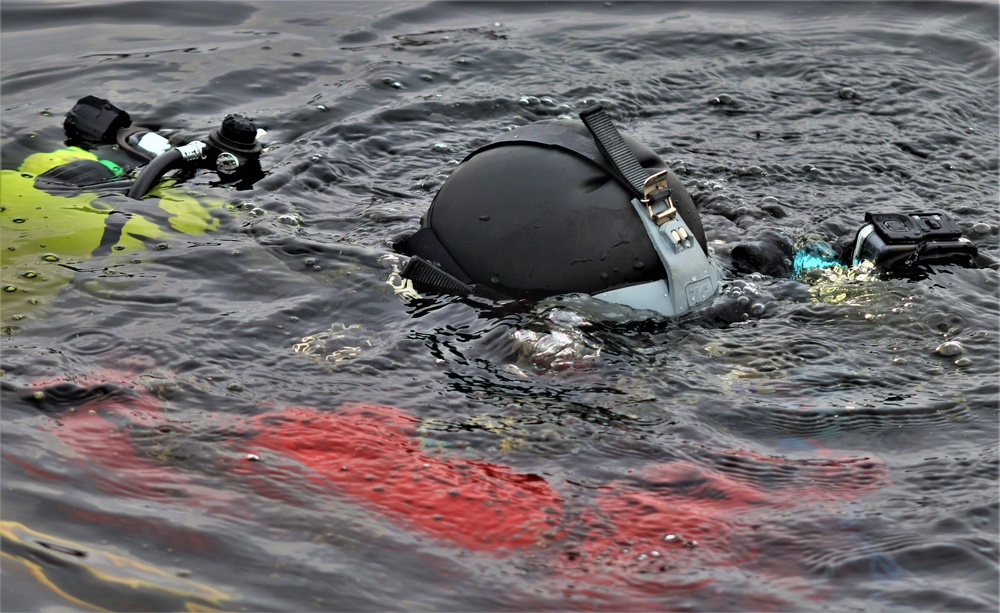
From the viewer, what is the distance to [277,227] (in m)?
5.44

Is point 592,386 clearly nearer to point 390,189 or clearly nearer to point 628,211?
point 628,211

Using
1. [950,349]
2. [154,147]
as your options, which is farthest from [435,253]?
[950,349]

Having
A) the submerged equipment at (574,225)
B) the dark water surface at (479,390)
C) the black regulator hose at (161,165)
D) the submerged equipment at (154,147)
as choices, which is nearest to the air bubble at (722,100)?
the dark water surface at (479,390)

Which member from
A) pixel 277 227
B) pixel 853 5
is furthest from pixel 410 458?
pixel 853 5

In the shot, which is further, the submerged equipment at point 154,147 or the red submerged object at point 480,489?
the submerged equipment at point 154,147

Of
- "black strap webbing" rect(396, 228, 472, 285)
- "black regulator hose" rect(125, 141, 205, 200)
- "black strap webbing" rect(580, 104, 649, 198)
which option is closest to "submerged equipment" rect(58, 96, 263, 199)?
"black regulator hose" rect(125, 141, 205, 200)

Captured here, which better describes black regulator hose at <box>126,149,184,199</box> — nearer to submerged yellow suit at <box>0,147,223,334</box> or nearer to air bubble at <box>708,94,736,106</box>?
submerged yellow suit at <box>0,147,223,334</box>

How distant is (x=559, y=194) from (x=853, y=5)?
5.85 metres

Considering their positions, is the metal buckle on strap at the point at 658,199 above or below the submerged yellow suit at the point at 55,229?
above

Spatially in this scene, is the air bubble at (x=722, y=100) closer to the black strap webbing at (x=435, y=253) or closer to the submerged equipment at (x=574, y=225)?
the submerged equipment at (x=574, y=225)

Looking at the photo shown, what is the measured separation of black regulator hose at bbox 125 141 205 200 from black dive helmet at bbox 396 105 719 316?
1.90 meters

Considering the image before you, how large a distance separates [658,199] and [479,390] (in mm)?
1141

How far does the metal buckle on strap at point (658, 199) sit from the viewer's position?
4.34m

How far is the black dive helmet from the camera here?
173 inches
